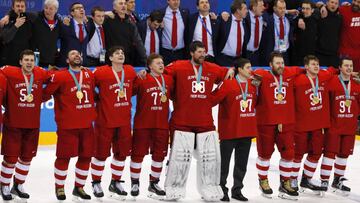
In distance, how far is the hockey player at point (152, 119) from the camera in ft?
37.5

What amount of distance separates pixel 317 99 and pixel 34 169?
13.1ft

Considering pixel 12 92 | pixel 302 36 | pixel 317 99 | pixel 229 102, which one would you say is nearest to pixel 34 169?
pixel 12 92

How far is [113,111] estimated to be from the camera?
11.2m

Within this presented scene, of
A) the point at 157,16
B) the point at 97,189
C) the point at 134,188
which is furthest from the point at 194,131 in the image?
the point at 157,16

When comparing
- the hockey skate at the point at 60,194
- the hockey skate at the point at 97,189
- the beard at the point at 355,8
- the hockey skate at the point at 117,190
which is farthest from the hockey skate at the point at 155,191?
the beard at the point at 355,8

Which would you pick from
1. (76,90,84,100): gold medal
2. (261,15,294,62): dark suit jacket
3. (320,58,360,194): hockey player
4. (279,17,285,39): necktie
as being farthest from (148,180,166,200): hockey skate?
(279,17,285,39): necktie

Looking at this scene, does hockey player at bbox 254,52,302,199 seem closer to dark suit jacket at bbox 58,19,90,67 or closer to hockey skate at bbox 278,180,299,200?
hockey skate at bbox 278,180,299,200

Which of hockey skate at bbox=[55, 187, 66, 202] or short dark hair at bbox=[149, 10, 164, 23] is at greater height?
short dark hair at bbox=[149, 10, 164, 23]

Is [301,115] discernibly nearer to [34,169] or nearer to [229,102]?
[229,102]

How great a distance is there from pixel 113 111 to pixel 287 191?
7.86 feet

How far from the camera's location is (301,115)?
1185 centimetres

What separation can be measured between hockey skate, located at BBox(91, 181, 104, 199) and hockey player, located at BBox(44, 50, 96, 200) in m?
0.40

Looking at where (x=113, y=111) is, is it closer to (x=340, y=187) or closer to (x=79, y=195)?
(x=79, y=195)

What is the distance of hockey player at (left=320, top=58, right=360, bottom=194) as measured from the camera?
39.4 feet
